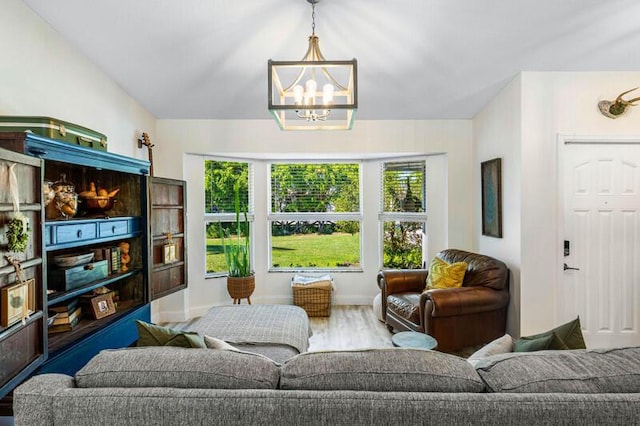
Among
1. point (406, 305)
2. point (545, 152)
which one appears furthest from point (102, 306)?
point (545, 152)

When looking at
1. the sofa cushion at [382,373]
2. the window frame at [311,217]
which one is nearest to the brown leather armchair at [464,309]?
the window frame at [311,217]

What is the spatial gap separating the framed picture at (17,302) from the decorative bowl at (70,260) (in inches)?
25.4

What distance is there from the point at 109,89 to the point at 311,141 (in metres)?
2.14

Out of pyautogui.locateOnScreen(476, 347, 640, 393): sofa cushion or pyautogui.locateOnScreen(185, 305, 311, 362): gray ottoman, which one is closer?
pyautogui.locateOnScreen(476, 347, 640, 393): sofa cushion

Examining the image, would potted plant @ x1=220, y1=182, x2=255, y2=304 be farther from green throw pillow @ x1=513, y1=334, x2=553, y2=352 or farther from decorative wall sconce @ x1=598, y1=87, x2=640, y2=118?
decorative wall sconce @ x1=598, y1=87, x2=640, y2=118

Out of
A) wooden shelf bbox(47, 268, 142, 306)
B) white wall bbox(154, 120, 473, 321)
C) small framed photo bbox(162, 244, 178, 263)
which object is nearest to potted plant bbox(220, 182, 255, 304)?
white wall bbox(154, 120, 473, 321)

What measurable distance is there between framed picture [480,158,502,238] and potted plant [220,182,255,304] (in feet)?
9.00

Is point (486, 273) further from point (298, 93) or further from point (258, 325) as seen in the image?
point (298, 93)

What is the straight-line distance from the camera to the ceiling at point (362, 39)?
8.29 feet

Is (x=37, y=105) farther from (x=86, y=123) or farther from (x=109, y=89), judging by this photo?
(x=109, y=89)

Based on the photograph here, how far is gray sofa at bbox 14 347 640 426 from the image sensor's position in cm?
104

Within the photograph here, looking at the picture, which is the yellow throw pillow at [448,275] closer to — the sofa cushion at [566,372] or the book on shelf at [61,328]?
the sofa cushion at [566,372]

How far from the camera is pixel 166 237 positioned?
334cm

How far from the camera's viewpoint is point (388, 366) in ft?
3.82
